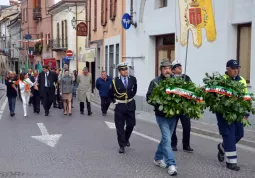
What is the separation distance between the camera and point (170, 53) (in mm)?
18000

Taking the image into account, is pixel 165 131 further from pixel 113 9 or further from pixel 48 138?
pixel 113 9

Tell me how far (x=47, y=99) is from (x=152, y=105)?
9.96m

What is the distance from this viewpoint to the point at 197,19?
1509cm

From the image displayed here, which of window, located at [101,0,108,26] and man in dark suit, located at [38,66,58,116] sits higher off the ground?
window, located at [101,0,108,26]

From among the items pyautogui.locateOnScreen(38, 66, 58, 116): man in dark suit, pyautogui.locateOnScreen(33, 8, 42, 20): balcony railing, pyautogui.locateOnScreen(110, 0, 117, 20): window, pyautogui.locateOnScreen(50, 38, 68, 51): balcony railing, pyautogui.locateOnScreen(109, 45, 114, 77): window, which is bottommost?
pyautogui.locateOnScreen(38, 66, 58, 116): man in dark suit

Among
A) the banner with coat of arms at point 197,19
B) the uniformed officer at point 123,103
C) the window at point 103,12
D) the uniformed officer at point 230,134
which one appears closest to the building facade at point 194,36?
the banner with coat of arms at point 197,19

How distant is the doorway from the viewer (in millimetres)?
17781

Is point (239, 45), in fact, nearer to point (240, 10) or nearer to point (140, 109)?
point (240, 10)

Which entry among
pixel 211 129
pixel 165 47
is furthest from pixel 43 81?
pixel 211 129

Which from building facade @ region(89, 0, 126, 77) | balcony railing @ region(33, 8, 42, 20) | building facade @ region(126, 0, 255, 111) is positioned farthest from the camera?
balcony railing @ region(33, 8, 42, 20)

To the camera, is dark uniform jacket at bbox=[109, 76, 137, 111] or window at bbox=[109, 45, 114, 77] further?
window at bbox=[109, 45, 114, 77]

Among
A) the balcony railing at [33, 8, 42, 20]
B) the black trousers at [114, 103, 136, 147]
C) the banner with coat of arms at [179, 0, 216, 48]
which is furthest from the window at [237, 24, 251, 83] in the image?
the balcony railing at [33, 8, 42, 20]

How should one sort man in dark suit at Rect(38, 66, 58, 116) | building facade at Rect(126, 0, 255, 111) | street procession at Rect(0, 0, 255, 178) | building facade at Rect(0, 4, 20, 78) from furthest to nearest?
building facade at Rect(0, 4, 20, 78), man in dark suit at Rect(38, 66, 58, 116), building facade at Rect(126, 0, 255, 111), street procession at Rect(0, 0, 255, 178)

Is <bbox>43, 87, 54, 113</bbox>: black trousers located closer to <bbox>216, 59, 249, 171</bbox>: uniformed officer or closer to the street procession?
the street procession
